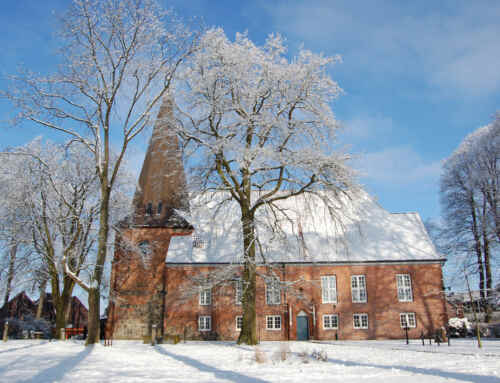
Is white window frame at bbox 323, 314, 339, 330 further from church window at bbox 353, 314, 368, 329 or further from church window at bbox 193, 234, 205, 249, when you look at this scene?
church window at bbox 193, 234, 205, 249

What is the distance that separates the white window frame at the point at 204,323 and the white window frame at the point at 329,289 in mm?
7716

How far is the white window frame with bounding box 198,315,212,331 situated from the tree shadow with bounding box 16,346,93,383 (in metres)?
16.0

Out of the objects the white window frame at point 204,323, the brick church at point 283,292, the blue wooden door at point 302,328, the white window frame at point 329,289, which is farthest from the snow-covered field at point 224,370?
the white window frame at point 329,289

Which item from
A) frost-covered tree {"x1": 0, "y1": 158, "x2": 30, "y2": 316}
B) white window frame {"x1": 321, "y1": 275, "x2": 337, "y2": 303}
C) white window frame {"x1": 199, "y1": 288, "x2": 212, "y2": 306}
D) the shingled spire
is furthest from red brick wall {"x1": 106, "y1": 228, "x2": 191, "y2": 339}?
white window frame {"x1": 321, "y1": 275, "x2": 337, "y2": 303}

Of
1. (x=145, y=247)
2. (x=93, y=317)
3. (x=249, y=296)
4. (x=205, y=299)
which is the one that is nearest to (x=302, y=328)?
(x=205, y=299)

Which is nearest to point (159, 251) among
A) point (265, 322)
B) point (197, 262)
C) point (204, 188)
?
point (197, 262)

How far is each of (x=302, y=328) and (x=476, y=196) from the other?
15.5 metres

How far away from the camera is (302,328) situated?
87.6ft

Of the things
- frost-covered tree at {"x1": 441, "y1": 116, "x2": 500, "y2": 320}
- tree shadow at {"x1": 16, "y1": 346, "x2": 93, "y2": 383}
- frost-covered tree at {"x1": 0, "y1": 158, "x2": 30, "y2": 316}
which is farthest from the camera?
frost-covered tree at {"x1": 441, "y1": 116, "x2": 500, "y2": 320}

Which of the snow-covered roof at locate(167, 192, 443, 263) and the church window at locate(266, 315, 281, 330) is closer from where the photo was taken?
the church window at locate(266, 315, 281, 330)

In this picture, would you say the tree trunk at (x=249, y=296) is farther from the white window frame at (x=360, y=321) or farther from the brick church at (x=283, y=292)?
the white window frame at (x=360, y=321)

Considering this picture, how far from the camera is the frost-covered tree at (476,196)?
86.3 ft

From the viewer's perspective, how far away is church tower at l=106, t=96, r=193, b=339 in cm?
2681

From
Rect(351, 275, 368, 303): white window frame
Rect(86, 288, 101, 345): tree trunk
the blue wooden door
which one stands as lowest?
the blue wooden door
